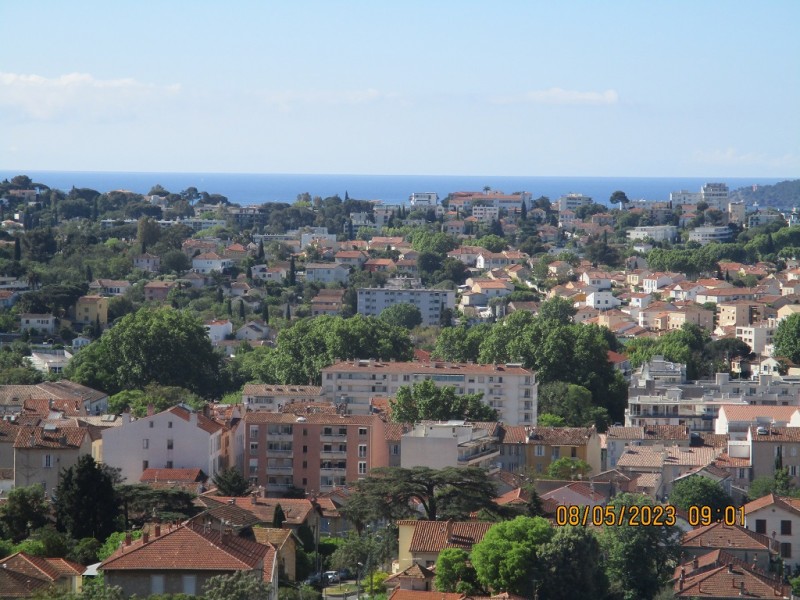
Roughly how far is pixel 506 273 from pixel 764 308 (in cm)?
1951

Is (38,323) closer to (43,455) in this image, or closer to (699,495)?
(43,455)

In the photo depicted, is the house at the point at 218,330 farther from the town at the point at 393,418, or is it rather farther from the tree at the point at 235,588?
the tree at the point at 235,588

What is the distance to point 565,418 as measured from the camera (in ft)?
153

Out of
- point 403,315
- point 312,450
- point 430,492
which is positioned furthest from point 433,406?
point 403,315

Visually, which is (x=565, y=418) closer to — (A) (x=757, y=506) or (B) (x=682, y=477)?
(B) (x=682, y=477)

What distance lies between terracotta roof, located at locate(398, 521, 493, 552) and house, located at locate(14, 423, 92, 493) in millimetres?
8054

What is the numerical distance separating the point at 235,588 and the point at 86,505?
25.6 feet

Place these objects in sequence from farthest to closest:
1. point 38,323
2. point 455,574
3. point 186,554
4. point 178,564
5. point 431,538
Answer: point 38,323, point 431,538, point 455,574, point 186,554, point 178,564

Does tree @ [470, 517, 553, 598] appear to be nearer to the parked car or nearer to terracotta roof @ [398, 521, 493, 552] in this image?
terracotta roof @ [398, 521, 493, 552]

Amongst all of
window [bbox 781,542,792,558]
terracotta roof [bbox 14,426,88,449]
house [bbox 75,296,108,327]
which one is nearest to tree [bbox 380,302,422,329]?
house [bbox 75,296,108,327]

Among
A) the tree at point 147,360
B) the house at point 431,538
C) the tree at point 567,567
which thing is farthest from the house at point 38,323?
the tree at point 567,567

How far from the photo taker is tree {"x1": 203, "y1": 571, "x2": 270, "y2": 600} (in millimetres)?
19984

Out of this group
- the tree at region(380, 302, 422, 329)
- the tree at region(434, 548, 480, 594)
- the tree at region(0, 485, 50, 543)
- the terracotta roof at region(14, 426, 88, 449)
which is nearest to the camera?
the tree at region(434, 548, 480, 594)

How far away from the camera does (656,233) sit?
109 metres
